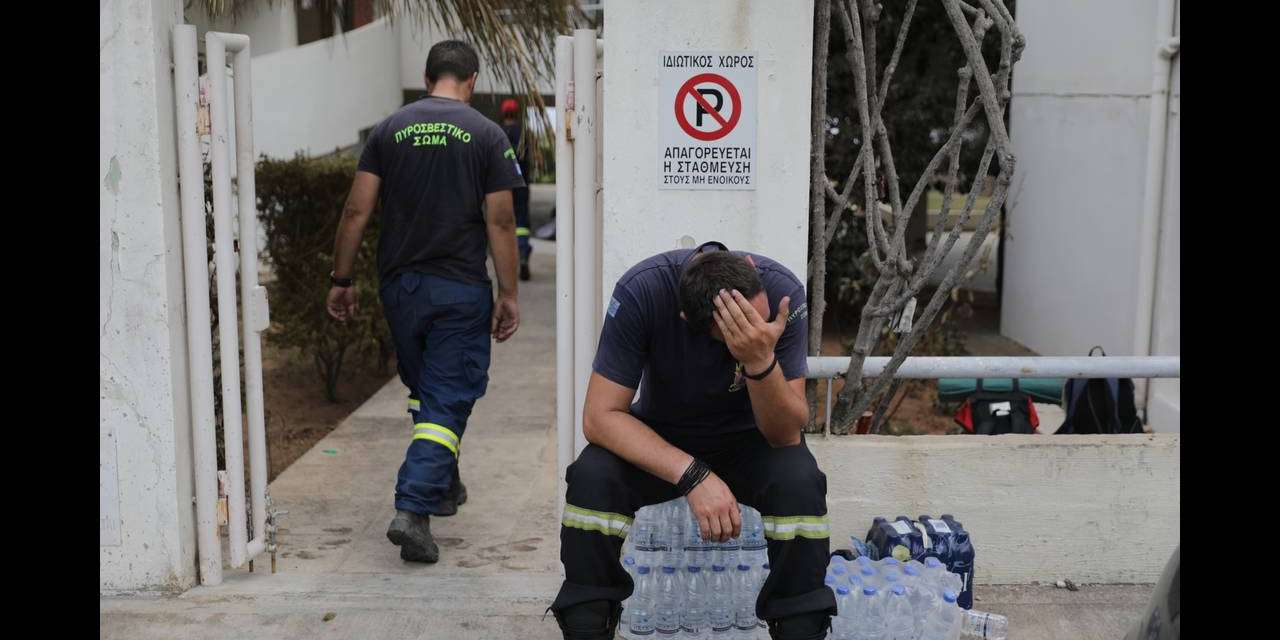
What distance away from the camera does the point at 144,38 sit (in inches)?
157

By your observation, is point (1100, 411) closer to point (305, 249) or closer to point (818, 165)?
point (818, 165)

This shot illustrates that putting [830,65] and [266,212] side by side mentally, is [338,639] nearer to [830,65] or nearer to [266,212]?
[266,212]

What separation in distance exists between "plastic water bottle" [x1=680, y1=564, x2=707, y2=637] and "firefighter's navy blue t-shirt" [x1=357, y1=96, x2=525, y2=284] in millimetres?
1535

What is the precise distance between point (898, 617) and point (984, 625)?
0.44m

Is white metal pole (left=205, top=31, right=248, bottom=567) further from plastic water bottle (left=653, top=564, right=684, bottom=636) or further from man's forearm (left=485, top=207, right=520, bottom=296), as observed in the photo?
plastic water bottle (left=653, top=564, right=684, bottom=636)

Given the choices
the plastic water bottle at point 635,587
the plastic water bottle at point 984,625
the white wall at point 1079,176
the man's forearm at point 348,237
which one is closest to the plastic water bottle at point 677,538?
the plastic water bottle at point 635,587

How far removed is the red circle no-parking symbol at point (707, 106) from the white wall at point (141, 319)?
5.34ft

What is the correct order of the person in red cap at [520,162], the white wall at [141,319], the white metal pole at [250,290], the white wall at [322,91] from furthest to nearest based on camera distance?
the white wall at [322,91]
the person in red cap at [520,162]
the white metal pole at [250,290]
the white wall at [141,319]

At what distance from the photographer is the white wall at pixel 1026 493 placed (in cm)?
442

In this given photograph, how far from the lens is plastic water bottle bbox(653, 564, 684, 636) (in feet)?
13.3

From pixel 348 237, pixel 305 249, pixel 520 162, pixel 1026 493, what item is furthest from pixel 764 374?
pixel 520 162

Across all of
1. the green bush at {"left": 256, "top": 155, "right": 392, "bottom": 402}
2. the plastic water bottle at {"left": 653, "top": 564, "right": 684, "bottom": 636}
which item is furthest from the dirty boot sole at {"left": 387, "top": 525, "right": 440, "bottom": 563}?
the green bush at {"left": 256, "top": 155, "right": 392, "bottom": 402}

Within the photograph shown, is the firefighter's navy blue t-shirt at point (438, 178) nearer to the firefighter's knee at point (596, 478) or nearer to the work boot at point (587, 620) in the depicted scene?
the firefighter's knee at point (596, 478)
